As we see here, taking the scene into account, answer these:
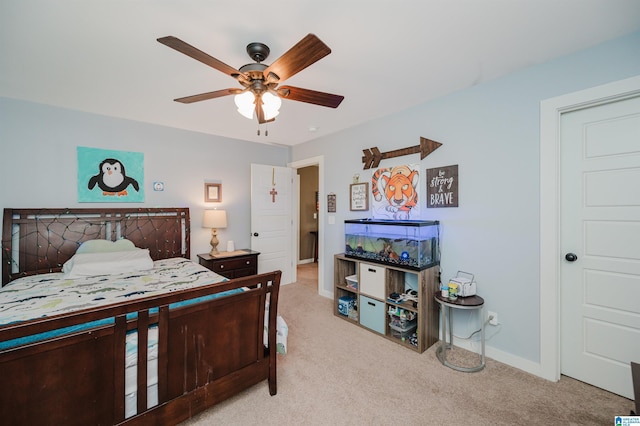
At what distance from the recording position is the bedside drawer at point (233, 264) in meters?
3.46

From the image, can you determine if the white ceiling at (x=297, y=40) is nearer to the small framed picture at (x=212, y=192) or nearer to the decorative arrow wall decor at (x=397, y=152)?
the decorative arrow wall decor at (x=397, y=152)

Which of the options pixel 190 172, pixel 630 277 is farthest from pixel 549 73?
pixel 190 172

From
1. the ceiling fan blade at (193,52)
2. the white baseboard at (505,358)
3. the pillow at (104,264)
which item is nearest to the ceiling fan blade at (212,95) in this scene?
the ceiling fan blade at (193,52)

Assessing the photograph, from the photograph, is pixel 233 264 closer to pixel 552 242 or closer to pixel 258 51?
pixel 258 51

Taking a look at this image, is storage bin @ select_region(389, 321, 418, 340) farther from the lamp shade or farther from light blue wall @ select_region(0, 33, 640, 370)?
the lamp shade

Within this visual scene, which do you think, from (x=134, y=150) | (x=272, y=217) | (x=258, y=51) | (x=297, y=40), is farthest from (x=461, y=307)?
(x=134, y=150)

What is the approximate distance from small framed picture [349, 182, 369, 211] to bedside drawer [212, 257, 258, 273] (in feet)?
5.40

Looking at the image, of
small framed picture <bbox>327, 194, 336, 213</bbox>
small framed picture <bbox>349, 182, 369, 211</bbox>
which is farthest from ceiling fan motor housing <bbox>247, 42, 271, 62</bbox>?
small framed picture <bbox>327, 194, 336, 213</bbox>

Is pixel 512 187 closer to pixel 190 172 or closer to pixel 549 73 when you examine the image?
pixel 549 73

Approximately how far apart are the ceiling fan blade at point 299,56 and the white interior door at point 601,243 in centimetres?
203

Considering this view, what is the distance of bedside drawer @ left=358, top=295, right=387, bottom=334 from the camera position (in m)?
2.78

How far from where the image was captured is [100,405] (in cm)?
126

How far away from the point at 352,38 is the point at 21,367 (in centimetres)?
240

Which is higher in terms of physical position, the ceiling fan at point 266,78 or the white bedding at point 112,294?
the ceiling fan at point 266,78
